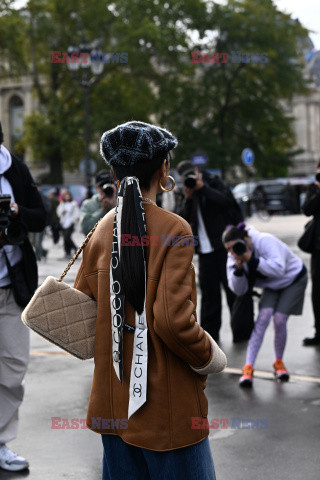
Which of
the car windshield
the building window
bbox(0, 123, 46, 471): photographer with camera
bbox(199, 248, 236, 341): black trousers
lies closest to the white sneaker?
bbox(0, 123, 46, 471): photographer with camera

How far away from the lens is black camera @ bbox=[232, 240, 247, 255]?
5.63 meters

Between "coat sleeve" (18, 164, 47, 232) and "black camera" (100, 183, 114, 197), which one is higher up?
Result: "coat sleeve" (18, 164, 47, 232)

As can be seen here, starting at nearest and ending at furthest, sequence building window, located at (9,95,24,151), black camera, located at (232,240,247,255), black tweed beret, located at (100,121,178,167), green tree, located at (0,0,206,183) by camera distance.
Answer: black tweed beret, located at (100,121,178,167), black camera, located at (232,240,247,255), green tree, located at (0,0,206,183), building window, located at (9,95,24,151)

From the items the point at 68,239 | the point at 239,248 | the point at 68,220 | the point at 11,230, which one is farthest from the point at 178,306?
the point at 68,220

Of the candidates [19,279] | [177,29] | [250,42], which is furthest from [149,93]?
[19,279]

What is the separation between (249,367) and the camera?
235 inches

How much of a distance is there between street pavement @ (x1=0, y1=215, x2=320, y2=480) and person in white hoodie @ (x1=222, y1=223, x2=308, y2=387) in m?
0.25

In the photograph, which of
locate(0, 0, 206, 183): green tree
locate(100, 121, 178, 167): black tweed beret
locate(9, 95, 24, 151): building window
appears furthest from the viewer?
locate(9, 95, 24, 151): building window

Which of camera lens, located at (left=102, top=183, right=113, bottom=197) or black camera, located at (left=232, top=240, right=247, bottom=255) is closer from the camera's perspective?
black camera, located at (left=232, top=240, right=247, bottom=255)

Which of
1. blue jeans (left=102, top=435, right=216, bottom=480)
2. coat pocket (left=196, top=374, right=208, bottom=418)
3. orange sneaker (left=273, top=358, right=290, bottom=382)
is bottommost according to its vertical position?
orange sneaker (left=273, top=358, right=290, bottom=382)

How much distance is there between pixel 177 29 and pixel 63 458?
1389 inches

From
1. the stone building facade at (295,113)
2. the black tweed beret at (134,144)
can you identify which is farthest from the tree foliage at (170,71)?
the black tweed beret at (134,144)

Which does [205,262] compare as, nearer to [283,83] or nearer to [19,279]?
[19,279]

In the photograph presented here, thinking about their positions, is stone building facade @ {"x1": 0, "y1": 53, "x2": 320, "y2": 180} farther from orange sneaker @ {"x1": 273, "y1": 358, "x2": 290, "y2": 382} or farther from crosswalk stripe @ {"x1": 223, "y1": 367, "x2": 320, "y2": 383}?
orange sneaker @ {"x1": 273, "y1": 358, "x2": 290, "y2": 382}
